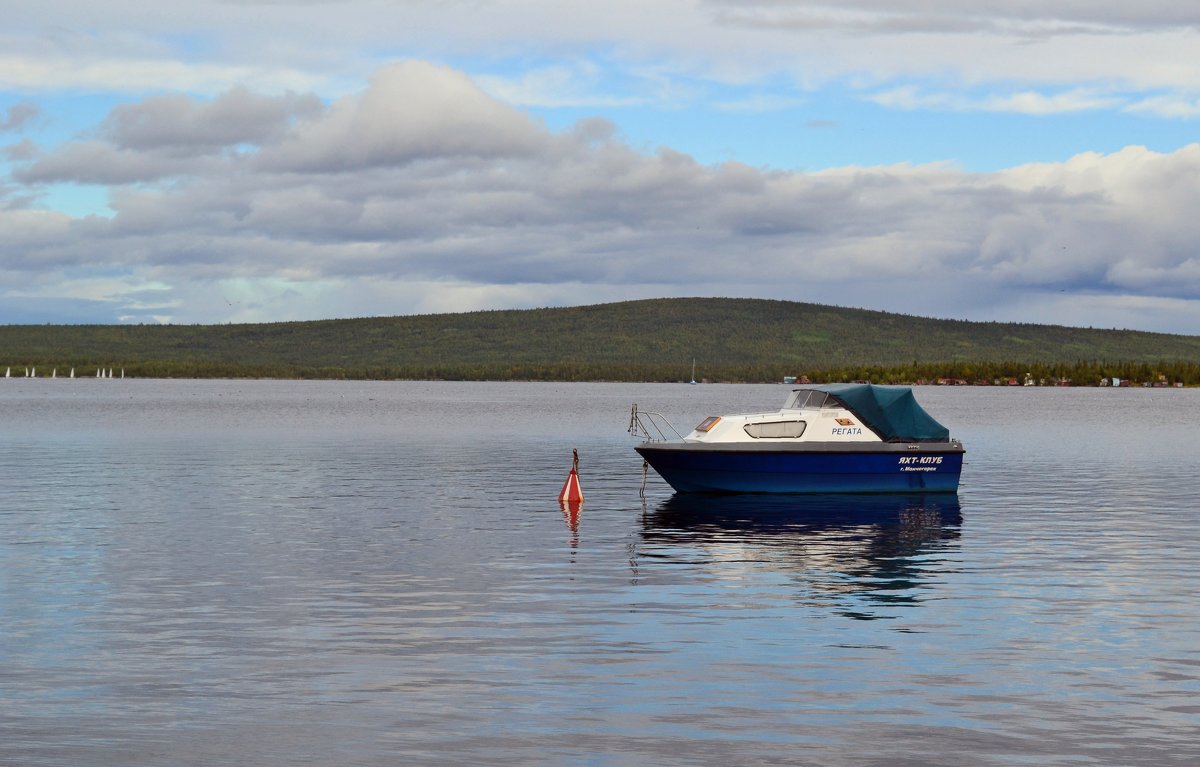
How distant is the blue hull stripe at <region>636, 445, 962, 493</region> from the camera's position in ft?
147

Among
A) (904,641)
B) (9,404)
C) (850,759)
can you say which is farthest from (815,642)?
(9,404)

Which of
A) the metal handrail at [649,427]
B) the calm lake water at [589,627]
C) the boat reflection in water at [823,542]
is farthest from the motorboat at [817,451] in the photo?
the metal handrail at [649,427]

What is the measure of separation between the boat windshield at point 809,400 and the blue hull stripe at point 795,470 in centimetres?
168

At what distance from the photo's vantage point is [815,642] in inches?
816

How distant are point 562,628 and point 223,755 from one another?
7999mm

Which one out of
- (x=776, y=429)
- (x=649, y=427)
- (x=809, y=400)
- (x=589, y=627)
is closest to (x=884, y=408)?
(x=809, y=400)

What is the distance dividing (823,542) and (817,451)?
10.5 meters

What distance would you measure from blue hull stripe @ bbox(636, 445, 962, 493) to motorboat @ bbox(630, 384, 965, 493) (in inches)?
1.2

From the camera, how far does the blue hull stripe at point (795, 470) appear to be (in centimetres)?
4484

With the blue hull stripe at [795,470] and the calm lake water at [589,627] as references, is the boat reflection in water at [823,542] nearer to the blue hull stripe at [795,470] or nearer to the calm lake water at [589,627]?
the calm lake water at [589,627]

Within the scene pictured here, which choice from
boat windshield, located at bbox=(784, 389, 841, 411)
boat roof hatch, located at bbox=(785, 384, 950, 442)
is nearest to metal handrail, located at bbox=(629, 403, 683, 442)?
boat windshield, located at bbox=(784, 389, 841, 411)

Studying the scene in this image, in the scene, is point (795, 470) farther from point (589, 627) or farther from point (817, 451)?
point (589, 627)

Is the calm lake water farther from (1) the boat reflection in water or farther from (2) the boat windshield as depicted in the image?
(2) the boat windshield

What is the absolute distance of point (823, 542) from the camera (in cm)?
3475
